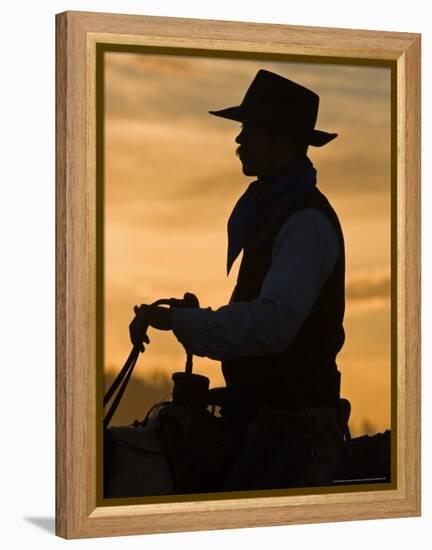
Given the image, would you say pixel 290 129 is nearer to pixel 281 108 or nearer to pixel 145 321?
pixel 281 108

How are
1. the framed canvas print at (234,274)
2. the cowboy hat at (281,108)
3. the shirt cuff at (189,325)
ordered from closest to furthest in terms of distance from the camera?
the framed canvas print at (234,274), the shirt cuff at (189,325), the cowboy hat at (281,108)

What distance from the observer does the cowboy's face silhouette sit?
6262mm

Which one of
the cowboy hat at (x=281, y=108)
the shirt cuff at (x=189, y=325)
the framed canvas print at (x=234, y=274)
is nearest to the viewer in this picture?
the framed canvas print at (x=234, y=274)

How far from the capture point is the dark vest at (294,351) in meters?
6.24

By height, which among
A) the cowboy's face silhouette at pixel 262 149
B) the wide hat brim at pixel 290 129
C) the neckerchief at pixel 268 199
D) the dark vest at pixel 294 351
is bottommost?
the dark vest at pixel 294 351

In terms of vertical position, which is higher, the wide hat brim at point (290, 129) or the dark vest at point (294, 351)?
the wide hat brim at point (290, 129)

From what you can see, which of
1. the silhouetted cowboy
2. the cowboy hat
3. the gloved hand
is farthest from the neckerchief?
the gloved hand

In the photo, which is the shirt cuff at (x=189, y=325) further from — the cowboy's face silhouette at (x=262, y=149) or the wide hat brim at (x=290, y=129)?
the wide hat brim at (x=290, y=129)

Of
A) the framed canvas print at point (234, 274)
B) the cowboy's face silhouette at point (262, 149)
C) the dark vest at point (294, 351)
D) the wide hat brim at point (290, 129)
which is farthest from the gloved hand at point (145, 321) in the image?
the wide hat brim at point (290, 129)

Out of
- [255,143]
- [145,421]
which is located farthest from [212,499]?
[255,143]

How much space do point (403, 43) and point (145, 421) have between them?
1.65m

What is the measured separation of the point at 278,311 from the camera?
6250mm

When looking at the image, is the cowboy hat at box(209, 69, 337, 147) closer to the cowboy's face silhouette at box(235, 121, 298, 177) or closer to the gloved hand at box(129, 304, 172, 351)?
the cowboy's face silhouette at box(235, 121, 298, 177)

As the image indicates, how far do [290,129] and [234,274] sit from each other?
0.55 meters
